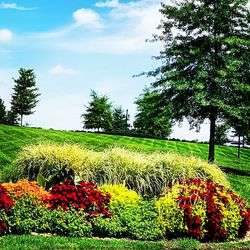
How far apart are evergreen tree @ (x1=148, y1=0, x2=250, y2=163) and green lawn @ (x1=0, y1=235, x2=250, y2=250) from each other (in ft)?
43.0

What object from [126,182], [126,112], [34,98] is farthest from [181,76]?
[126,112]

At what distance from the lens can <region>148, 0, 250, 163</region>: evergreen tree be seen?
21547mm

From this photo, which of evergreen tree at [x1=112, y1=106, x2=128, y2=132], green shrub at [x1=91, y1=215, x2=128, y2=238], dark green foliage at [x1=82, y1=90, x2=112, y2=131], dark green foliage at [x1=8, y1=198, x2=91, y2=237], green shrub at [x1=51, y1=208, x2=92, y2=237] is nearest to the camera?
dark green foliage at [x1=8, y1=198, x2=91, y2=237]

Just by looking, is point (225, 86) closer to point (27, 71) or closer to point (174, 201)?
point (174, 201)

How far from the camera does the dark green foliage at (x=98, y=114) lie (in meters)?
49.2

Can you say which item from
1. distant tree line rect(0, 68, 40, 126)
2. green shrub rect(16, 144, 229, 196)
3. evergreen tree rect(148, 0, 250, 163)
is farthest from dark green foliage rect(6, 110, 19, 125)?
green shrub rect(16, 144, 229, 196)

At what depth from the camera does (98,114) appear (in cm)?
4953

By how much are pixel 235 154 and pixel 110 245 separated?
2908cm

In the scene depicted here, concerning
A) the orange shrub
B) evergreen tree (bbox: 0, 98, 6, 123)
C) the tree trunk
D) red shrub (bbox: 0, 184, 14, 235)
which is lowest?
red shrub (bbox: 0, 184, 14, 235)

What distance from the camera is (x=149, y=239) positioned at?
344 inches

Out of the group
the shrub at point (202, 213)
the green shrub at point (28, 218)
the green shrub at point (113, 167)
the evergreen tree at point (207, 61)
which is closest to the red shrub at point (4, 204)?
the green shrub at point (28, 218)

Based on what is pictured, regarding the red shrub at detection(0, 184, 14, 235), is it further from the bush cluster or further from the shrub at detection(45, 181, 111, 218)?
the shrub at detection(45, 181, 111, 218)

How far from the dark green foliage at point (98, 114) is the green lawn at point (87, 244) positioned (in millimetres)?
40810

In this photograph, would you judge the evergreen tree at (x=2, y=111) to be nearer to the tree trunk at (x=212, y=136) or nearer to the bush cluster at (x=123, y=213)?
the tree trunk at (x=212, y=136)
